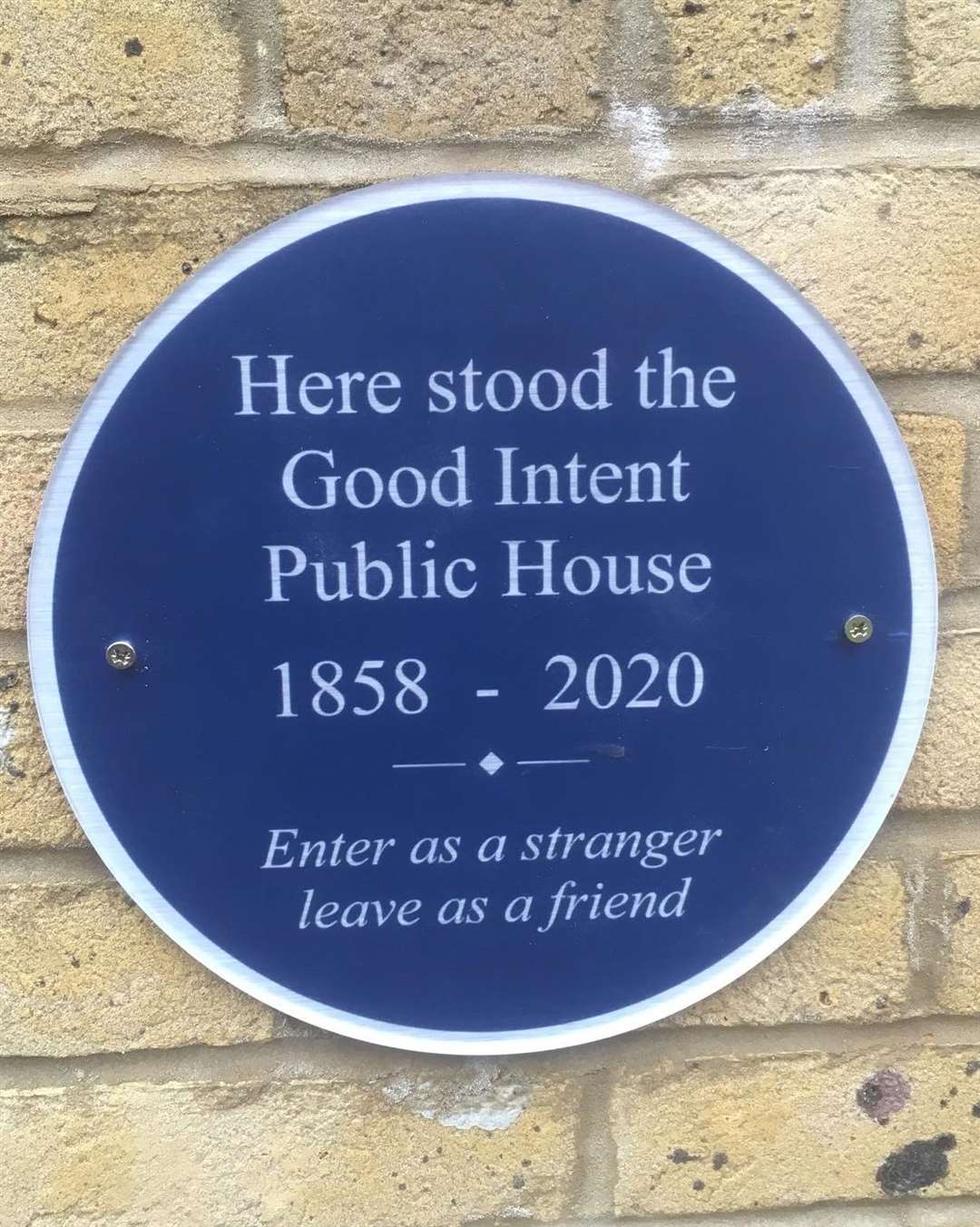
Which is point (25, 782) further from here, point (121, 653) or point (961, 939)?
point (961, 939)

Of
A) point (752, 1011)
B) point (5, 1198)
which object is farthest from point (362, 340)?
point (5, 1198)

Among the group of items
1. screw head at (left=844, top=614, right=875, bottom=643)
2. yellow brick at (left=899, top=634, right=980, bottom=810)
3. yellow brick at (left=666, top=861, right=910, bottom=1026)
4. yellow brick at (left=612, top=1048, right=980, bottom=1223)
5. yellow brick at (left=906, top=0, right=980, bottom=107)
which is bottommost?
yellow brick at (left=612, top=1048, right=980, bottom=1223)

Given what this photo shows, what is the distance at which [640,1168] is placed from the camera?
0.74 m

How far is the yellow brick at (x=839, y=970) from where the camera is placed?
72cm

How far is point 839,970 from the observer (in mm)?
723

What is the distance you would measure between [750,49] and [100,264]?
16.1 inches

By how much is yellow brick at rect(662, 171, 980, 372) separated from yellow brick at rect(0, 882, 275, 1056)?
580 millimetres

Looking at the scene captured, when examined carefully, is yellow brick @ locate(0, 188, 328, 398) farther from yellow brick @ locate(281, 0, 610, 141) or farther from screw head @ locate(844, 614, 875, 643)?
screw head @ locate(844, 614, 875, 643)

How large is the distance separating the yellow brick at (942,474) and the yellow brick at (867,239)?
52mm

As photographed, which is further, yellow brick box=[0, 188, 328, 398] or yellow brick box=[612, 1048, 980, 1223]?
yellow brick box=[612, 1048, 980, 1223]

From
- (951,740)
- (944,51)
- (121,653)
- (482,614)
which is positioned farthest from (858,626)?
(121,653)

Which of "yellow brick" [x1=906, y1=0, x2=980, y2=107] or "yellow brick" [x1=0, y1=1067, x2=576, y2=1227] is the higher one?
"yellow brick" [x1=906, y1=0, x2=980, y2=107]

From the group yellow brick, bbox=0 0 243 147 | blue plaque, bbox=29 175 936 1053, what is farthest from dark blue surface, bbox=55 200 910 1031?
yellow brick, bbox=0 0 243 147

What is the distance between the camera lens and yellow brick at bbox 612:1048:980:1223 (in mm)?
735
